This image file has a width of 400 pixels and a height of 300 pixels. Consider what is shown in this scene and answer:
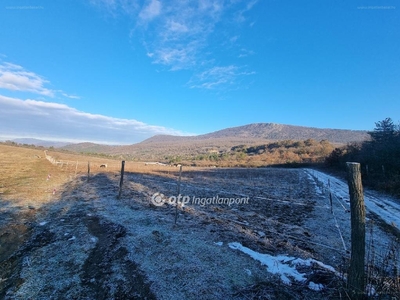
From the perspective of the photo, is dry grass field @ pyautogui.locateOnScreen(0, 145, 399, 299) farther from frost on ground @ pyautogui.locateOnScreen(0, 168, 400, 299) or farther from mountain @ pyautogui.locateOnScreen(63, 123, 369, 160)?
mountain @ pyautogui.locateOnScreen(63, 123, 369, 160)

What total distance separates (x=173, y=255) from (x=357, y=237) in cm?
385

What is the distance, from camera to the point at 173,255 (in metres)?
5.18

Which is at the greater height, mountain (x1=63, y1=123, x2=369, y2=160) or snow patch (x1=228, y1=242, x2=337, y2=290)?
mountain (x1=63, y1=123, x2=369, y2=160)

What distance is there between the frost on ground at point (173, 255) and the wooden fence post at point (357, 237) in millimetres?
588

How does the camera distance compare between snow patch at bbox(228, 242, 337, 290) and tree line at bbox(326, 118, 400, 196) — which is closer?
snow patch at bbox(228, 242, 337, 290)

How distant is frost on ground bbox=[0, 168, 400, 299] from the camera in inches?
153

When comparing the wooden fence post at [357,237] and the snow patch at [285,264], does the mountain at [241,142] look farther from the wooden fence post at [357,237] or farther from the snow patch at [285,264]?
the wooden fence post at [357,237]

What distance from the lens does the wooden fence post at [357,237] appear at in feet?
9.84

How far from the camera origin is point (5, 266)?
4590 millimetres

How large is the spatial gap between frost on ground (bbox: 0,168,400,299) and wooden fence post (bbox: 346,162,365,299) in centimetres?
59

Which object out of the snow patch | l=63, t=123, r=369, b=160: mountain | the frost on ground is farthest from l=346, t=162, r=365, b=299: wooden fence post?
l=63, t=123, r=369, b=160: mountain

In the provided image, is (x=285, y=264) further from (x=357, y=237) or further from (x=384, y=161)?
(x=384, y=161)

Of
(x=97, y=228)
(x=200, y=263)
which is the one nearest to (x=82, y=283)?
(x=200, y=263)

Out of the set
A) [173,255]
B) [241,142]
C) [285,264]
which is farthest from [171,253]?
[241,142]
